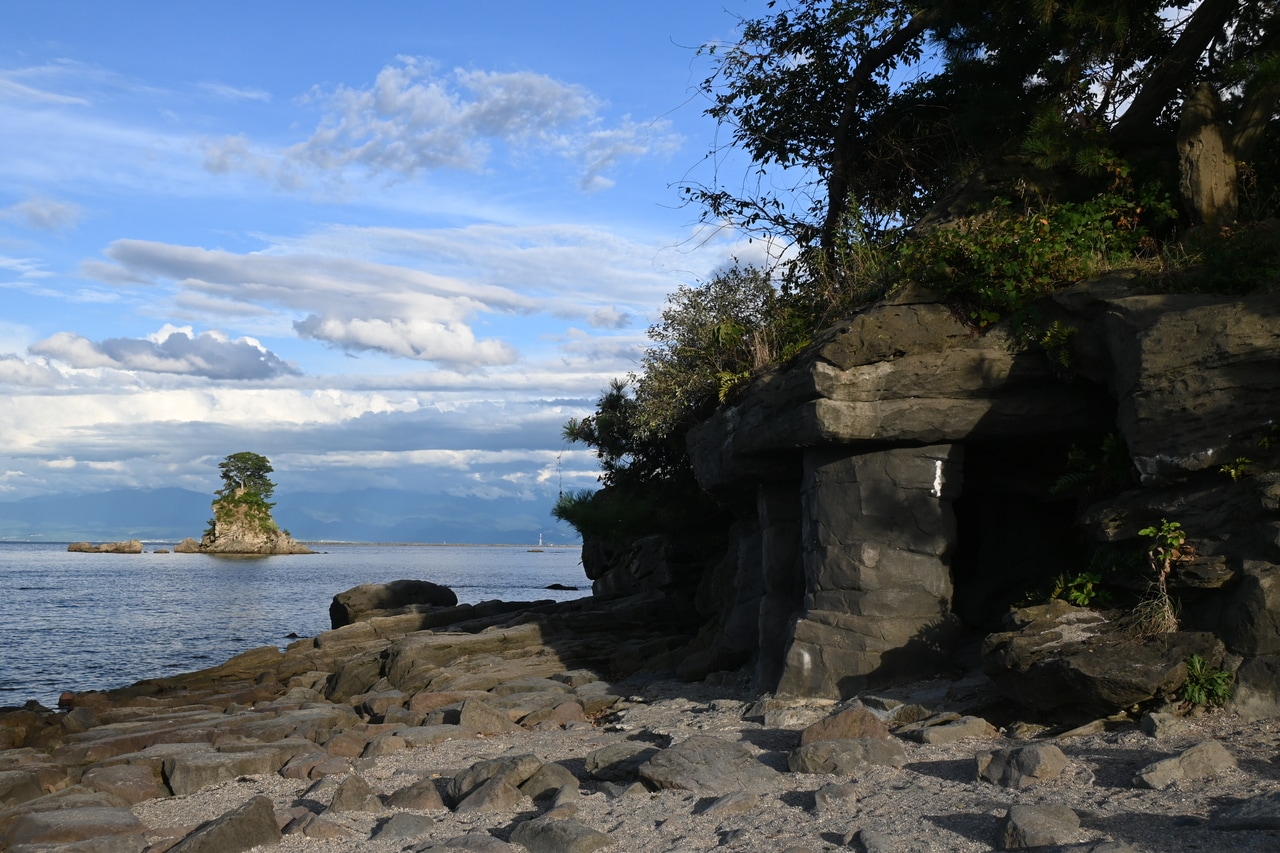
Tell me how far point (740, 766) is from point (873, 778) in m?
1.26

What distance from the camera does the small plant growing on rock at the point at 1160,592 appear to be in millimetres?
10156

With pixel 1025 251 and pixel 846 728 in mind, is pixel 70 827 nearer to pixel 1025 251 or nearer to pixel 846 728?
pixel 846 728

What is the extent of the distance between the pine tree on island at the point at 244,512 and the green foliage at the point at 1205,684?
352 feet

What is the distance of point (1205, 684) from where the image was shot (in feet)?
31.4

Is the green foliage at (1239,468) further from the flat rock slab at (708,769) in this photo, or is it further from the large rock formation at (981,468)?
the flat rock slab at (708,769)

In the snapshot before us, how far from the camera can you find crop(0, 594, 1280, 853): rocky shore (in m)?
7.74

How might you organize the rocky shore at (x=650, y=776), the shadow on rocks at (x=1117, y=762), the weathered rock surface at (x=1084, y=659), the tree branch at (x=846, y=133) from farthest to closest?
the tree branch at (x=846, y=133), the weathered rock surface at (x=1084, y=659), the shadow on rocks at (x=1117, y=762), the rocky shore at (x=650, y=776)

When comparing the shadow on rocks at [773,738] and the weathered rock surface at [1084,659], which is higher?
the weathered rock surface at [1084,659]

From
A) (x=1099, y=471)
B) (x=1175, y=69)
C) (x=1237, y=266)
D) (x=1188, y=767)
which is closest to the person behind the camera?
(x=1188, y=767)

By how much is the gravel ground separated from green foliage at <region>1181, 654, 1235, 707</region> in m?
0.17

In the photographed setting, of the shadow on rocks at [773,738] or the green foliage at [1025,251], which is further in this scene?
the green foliage at [1025,251]

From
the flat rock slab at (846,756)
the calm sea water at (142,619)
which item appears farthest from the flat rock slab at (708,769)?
the calm sea water at (142,619)

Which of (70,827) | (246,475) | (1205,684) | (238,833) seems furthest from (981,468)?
(246,475)

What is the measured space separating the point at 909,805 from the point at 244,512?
114m
